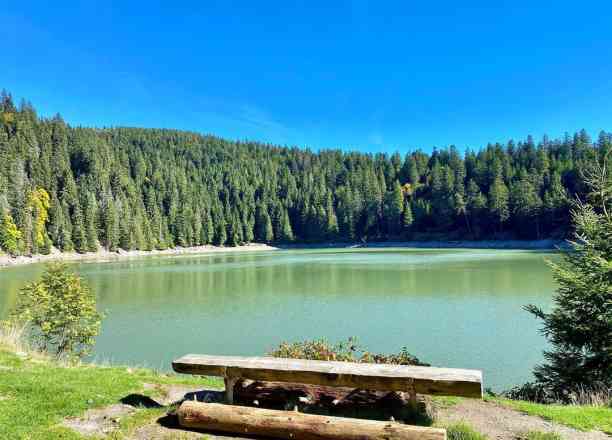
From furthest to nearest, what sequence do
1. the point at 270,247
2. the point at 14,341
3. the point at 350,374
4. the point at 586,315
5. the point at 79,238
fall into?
the point at 270,247, the point at 79,238, the point at 14,341, the point at 586,315, the point at 350,374

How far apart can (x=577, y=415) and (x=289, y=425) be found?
13.3 ft

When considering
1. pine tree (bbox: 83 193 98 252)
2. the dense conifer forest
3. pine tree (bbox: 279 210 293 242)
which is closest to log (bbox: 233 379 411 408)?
the dense conifer forest

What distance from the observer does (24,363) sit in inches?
352

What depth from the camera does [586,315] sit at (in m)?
8.85

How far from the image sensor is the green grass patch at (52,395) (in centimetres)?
520

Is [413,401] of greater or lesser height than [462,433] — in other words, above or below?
above

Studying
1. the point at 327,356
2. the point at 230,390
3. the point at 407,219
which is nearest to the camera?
the point at 230,390

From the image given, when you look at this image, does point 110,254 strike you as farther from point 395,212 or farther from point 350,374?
point 350,374

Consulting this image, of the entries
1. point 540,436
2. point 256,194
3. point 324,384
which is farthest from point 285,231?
point 540,436

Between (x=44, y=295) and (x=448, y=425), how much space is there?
11814 mm

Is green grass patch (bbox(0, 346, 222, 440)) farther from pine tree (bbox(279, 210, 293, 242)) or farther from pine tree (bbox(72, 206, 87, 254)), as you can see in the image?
pine tree (bbox(279, 210, 293, 242))

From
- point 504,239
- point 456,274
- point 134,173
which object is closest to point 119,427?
point 456,274

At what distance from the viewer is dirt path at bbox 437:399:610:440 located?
518 centimetres

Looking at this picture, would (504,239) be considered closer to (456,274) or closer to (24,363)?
(456,274)
